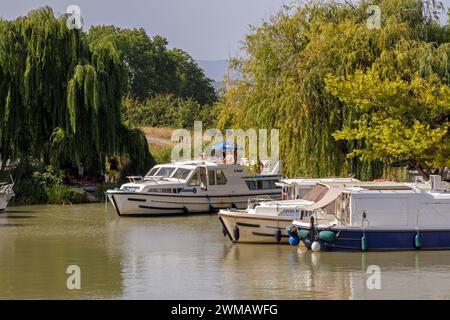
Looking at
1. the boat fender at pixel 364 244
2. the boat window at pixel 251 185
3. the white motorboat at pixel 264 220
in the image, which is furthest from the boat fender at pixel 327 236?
the boat window at pixel 251 185

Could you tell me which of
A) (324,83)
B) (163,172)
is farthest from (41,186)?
(324,83)

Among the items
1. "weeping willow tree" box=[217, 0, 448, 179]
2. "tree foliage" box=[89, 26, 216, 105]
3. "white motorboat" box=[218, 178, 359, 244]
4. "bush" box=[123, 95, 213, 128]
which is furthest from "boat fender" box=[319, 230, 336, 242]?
"tree foliage" box=[89, 26, 216, 105]

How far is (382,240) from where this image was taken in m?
32.7

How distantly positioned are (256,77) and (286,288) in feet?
80.2

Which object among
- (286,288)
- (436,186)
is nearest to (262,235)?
(436,186)

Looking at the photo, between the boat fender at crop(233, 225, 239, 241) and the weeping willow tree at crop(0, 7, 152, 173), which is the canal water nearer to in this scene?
the boat fender at crop(233, 225, 239, 241)

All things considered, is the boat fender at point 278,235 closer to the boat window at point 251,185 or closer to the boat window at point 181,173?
the boat window at point 181,173

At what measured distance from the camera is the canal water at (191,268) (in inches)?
1048

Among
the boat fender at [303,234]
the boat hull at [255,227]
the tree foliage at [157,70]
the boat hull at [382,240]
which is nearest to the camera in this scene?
the boat hull at [382,240]

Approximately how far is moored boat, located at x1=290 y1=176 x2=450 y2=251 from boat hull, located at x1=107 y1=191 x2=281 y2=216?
45.3 feet

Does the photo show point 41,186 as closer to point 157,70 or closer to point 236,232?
point 236,232

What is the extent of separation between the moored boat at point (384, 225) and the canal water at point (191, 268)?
0.40 m

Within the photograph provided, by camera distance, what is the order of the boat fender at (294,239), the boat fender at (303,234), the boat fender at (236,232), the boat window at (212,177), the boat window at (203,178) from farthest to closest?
the boat window at (212,177), the boat window at (203,178), the boat fender at (236,232), the boat fender at (294,239), the boat fender at (303,234)

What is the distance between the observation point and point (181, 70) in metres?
116
